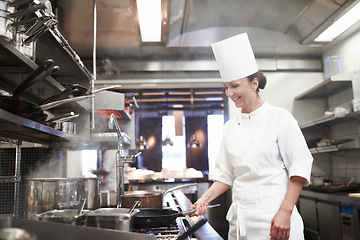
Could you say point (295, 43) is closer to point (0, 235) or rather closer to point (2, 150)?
point (2, 150)

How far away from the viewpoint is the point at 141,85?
448cm

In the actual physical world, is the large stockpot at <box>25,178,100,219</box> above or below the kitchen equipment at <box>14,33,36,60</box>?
below

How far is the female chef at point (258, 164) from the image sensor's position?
1.47m

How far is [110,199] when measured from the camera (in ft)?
6.60

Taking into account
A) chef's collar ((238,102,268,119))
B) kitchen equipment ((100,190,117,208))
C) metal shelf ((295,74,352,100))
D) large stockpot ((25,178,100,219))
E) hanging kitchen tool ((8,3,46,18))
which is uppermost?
metal shelf ((295,74,352,100))

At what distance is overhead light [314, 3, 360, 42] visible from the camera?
318cm

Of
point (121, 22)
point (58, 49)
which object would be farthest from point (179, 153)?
point (58, 49)

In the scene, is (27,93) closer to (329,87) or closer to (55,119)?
(55,119)

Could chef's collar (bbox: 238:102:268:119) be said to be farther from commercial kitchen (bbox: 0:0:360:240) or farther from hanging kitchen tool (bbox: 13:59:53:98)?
hanging kitchen tool (bbox: 13:59:53:98)

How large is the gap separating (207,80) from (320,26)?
1629 millimetres

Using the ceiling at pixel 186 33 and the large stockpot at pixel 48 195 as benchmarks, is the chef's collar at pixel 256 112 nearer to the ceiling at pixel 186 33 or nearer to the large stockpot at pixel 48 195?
the large stockpot at pixel 48 195

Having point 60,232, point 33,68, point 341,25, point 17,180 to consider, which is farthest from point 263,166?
point 341,25

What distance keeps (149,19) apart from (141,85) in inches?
53.3

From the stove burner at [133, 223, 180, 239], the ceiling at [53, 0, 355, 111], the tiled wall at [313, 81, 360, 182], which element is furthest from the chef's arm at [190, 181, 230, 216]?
the tiled wall at [313, 81, 360, 182]
